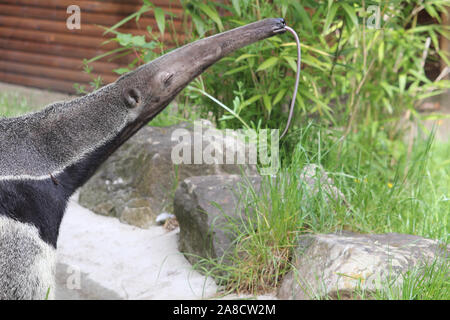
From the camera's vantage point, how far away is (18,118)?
223 cm

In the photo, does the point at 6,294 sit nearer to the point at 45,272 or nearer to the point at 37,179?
the point at 45,272

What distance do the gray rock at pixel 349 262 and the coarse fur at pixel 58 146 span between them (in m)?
1.14

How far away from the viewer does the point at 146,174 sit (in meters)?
3.89

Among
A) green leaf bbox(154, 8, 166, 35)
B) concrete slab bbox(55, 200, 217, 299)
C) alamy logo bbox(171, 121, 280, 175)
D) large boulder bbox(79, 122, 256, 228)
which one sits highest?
green leaf bbox(154, 8, 166, 35)

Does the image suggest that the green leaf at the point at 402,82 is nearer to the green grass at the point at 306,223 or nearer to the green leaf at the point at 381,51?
the green leaf at the point at 381,51

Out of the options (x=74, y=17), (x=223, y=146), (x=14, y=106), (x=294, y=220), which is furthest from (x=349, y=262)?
(x=74, y=17)

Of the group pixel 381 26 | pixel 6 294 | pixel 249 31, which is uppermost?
A: pixel 249 31

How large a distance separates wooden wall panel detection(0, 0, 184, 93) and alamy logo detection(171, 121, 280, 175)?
9.21ft

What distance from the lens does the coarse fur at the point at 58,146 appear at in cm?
196

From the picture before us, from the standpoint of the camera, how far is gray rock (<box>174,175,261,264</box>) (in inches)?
118

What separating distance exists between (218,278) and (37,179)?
1.30 m

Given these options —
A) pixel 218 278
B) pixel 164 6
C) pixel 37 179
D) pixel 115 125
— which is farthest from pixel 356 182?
pixel 164 6

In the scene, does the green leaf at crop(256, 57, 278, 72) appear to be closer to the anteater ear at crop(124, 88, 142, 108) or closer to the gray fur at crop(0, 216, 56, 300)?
the anteater ear at crop(124, 88, 142, 108)

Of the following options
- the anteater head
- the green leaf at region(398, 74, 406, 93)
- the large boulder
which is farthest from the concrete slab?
the green leaf at region(398, 74, 406, 93)
